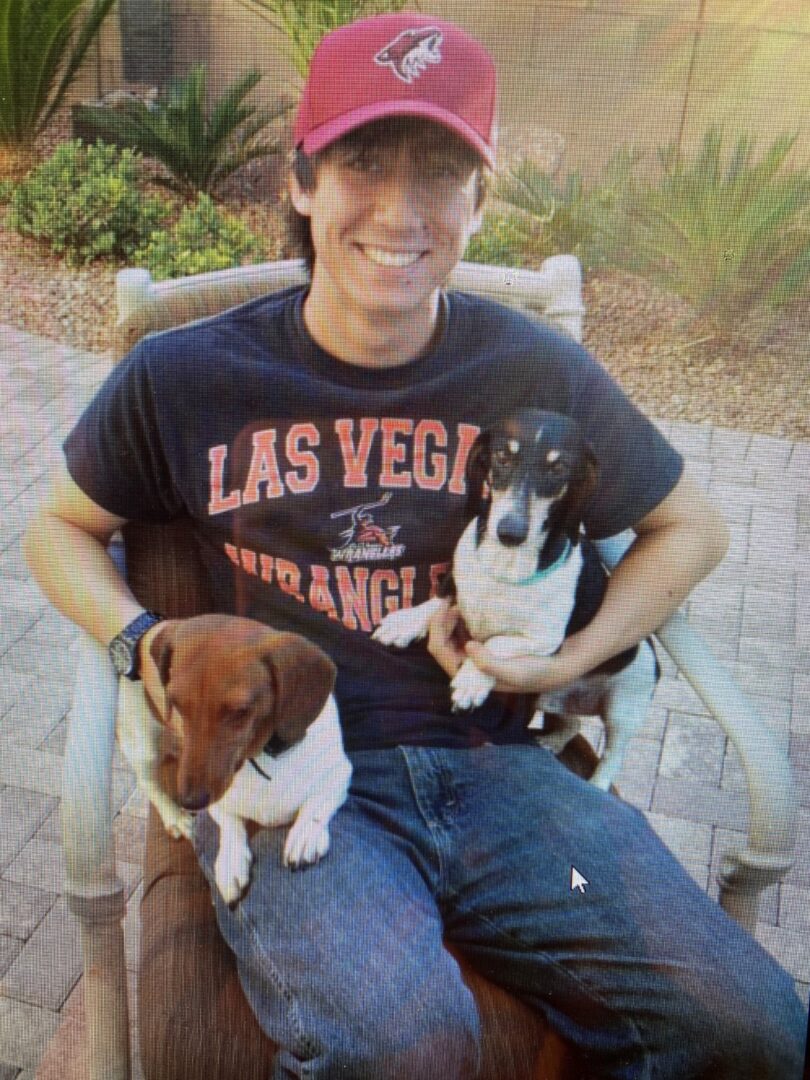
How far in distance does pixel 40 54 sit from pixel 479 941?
39.9 inches

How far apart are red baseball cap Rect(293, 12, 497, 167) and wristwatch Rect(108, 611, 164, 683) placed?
20.9 inches

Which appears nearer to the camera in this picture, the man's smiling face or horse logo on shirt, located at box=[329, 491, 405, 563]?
the man's smiling face

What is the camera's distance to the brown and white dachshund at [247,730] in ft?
3.42

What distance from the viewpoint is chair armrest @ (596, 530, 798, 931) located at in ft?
3.61

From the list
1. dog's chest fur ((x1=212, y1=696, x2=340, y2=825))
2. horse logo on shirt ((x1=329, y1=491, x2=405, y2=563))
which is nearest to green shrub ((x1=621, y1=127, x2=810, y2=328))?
horse logo on shirt ((x1=329, y1=491, x2=405, y2=563))

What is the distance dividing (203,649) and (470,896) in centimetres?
41

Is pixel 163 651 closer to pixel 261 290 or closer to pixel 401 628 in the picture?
pixel 401 628

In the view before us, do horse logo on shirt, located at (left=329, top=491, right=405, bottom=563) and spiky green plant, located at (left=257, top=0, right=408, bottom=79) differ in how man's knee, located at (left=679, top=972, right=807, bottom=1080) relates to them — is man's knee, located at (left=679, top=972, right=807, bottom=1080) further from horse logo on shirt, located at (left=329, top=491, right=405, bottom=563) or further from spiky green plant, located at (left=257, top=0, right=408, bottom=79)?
spiky green plant, located at (left=257, top=0, right=408, bottom=79)

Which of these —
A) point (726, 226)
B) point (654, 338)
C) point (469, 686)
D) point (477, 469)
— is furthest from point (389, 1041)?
point (726, 226)

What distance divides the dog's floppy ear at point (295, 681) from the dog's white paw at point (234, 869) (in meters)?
0.14

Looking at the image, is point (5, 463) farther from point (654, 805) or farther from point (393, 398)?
point (654, 805)

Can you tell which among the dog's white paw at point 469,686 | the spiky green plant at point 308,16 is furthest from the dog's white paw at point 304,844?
the spiky green plant at point 308,16

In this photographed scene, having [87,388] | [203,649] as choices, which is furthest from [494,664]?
[87,388]

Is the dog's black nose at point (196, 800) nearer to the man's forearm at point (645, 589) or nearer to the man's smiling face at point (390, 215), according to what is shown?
the man's forearm at point (645, 589)
